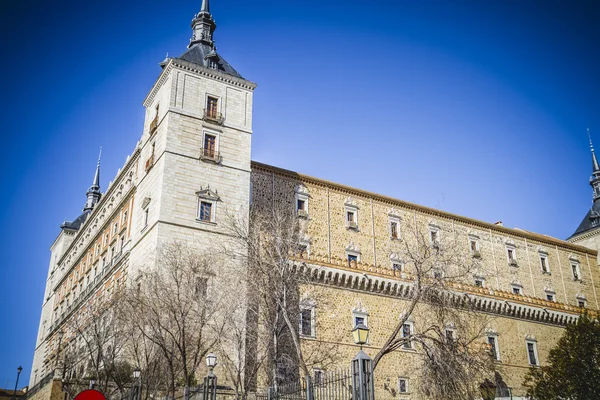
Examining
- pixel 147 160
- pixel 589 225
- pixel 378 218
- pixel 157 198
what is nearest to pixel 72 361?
pixel 157 198

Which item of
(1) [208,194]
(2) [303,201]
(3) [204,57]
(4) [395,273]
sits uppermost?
(3) [204,57]

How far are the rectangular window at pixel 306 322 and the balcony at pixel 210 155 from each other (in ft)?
29.1

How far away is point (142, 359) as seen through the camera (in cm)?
2559

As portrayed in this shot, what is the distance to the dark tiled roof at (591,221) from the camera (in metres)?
53.8

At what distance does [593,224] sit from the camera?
177 ft

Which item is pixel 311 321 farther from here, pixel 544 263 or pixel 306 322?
pixel 544 263

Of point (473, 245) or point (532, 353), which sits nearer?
point (532, 353)

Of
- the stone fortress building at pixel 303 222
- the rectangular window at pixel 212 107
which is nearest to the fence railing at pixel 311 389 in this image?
the stone fortress building at pixel 303 222

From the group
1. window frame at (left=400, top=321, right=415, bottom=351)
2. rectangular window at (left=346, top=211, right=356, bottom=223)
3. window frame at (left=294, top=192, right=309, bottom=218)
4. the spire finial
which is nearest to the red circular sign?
window frame at (left=294, top=192, right=309, bottom=218)

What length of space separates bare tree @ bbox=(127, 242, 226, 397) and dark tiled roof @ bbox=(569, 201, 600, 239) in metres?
39.7

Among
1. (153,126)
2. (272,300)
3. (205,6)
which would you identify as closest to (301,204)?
(153,126)

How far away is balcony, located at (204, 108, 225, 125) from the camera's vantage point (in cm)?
3244

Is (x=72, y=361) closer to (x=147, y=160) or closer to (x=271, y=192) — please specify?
(x=147, y=160)

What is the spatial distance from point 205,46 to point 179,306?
1959cm
